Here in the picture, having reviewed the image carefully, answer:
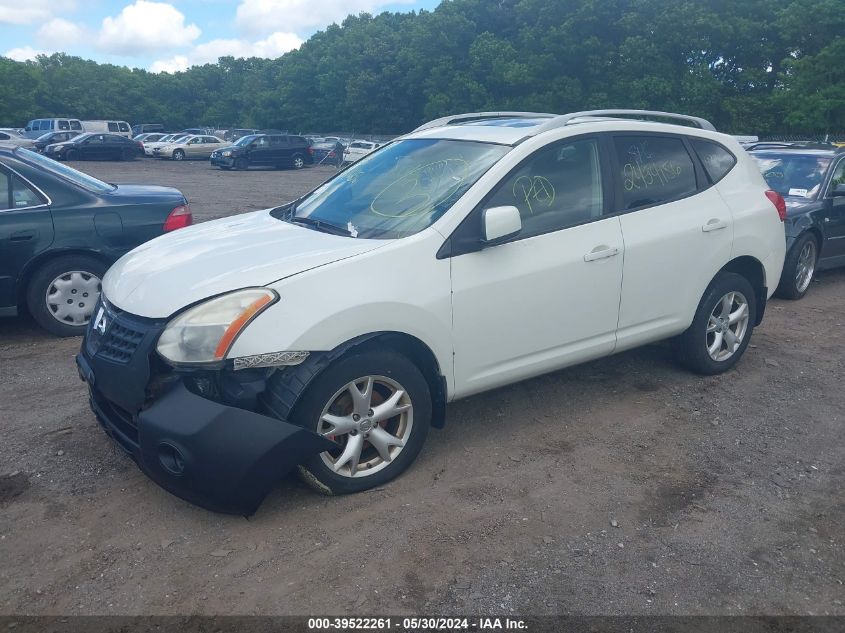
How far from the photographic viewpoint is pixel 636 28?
3619 centimetres

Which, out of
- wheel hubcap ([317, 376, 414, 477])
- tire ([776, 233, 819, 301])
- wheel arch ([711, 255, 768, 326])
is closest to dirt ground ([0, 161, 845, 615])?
wheel hubcap ([317, 376, 414, 477])

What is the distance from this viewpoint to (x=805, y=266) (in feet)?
26.6

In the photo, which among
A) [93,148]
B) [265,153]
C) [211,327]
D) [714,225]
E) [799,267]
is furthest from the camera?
[93,148]

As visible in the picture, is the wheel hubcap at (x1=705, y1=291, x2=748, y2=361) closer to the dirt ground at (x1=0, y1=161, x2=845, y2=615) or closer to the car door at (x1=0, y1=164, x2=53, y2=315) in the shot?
the dirt ground at (x1=0, y1=161, x2=845, y2=615)

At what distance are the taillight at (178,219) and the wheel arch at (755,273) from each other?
4536 mm

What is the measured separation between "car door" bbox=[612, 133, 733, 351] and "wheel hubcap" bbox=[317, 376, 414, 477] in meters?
1.68

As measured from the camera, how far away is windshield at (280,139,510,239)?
13.3 feet

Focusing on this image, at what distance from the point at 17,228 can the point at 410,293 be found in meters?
3.94

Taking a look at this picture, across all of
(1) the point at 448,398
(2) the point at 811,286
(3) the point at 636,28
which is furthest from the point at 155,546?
(3) the point at 636,28

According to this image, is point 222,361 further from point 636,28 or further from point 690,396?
point 636,28

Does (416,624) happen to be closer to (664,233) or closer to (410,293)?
(410,293)

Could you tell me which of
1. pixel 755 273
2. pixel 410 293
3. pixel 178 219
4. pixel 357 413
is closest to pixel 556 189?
pixel 410 293

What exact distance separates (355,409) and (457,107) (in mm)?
44379

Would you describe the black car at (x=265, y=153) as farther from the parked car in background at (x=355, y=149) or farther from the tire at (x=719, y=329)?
the tire at (x=719, y=329)
